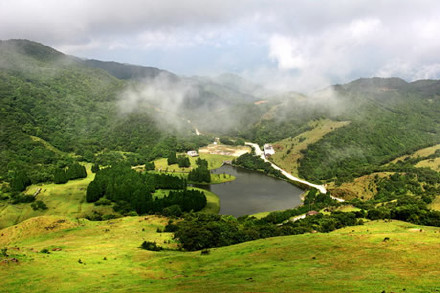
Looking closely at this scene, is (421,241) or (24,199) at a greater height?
(421,241)

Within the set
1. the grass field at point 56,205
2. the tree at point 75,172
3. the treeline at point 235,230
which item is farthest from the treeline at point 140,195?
the treeline at point 235,230

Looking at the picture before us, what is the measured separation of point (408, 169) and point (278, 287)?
15788cm

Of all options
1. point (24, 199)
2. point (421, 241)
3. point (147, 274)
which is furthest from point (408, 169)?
point (24, 199)

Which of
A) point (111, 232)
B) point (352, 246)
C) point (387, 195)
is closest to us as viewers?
point (352, 246)

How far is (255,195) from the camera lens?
161m

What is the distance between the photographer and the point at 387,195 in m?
143

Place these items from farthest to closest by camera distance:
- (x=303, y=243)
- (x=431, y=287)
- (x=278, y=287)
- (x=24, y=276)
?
(x=303, y=243) → (x=24, y=276) → (x=278, y=287) → (x=431, y=287)

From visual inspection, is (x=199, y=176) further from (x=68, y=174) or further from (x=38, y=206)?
(x=38, y=206)

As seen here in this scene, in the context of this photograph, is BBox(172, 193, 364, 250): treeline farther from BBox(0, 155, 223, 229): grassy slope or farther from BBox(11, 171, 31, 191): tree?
BBox(11, 171, 31, 191): tree

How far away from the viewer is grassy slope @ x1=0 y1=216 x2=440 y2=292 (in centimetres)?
3966

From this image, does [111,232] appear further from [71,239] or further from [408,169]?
[408,169]

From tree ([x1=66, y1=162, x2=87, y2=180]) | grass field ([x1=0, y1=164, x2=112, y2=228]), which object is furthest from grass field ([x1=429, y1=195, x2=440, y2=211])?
tree ([x1=66, y1=162, x2=87, y2=180])

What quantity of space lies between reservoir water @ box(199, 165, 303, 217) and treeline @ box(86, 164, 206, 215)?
17.1m

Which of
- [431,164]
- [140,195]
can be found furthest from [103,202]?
[431,164]
